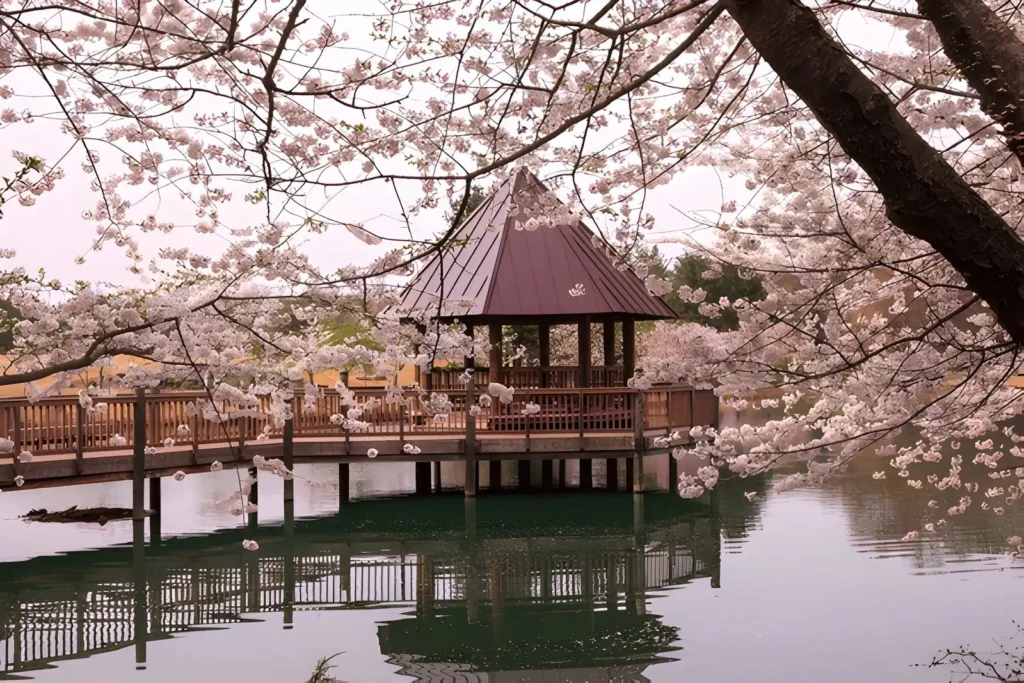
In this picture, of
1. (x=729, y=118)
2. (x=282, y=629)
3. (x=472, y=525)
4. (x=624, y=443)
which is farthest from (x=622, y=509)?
(x=729, y=118)

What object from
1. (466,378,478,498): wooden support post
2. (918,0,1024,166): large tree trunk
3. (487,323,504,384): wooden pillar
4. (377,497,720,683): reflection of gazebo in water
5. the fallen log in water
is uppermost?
(918,0,1024,166): large tree trunk

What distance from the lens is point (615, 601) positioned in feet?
44.0

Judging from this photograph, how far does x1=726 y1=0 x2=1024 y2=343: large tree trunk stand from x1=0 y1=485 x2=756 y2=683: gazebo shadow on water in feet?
21.7

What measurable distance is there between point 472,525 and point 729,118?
40.3 ft

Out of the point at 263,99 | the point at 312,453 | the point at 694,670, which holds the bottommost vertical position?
the point at 694,670

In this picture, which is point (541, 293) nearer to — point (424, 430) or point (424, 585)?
point (424, 430)

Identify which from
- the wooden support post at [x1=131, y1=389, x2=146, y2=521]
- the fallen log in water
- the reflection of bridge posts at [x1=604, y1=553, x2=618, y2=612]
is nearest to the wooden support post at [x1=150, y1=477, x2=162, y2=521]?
the fallen log in water

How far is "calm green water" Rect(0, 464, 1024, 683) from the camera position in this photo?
1048cm

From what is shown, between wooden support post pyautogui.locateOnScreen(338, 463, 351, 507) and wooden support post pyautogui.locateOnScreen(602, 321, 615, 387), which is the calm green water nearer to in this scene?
wooden support post pyautogui.locateOnScreen(338, 463, 351, 507)

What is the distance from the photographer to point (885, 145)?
4.21 m

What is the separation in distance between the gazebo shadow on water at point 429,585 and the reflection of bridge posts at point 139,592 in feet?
0.11

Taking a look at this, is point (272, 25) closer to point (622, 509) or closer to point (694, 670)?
point (694, 670)

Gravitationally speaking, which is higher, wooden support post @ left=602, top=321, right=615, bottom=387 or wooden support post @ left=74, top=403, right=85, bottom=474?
wooden support post @ left=602, top=321, right=615, bottom=387

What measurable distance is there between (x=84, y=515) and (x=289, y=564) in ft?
18.0
